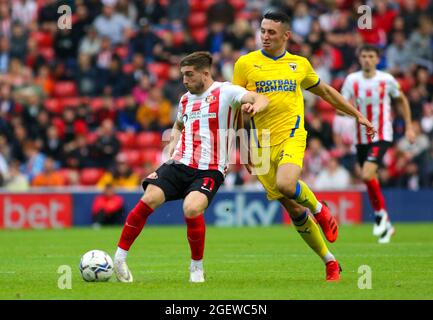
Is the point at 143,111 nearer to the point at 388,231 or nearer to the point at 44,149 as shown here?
the point at 44,149

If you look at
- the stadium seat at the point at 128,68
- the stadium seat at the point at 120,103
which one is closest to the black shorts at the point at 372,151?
the stadium seat at the point at 120,103

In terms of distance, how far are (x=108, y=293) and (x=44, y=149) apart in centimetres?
1551

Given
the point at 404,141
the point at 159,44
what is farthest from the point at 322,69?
the point at 159,44

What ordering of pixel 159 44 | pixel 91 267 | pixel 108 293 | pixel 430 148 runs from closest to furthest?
pixel 108 293, pixel 91 267, pixel 430 148, pixel 159 44

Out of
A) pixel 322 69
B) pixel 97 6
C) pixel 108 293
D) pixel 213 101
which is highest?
pixel 97 6

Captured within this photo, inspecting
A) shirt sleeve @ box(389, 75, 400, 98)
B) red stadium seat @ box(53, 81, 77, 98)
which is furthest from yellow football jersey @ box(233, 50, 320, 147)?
red stadium seat @ box(53, 81, 77, 98)

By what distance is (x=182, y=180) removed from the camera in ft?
31.9

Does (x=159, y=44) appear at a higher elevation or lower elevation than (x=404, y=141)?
higher

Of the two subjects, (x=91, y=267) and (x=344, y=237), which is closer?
(x=91, y=267)

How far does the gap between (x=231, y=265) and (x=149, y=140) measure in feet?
40.4

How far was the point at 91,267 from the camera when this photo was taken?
970cm

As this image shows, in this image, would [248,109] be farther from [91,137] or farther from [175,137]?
[91,137]

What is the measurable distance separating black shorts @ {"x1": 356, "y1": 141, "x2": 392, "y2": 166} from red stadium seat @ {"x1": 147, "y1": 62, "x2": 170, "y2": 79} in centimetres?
1039

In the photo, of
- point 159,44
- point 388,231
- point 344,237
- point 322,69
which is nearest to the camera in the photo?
point 388,231
